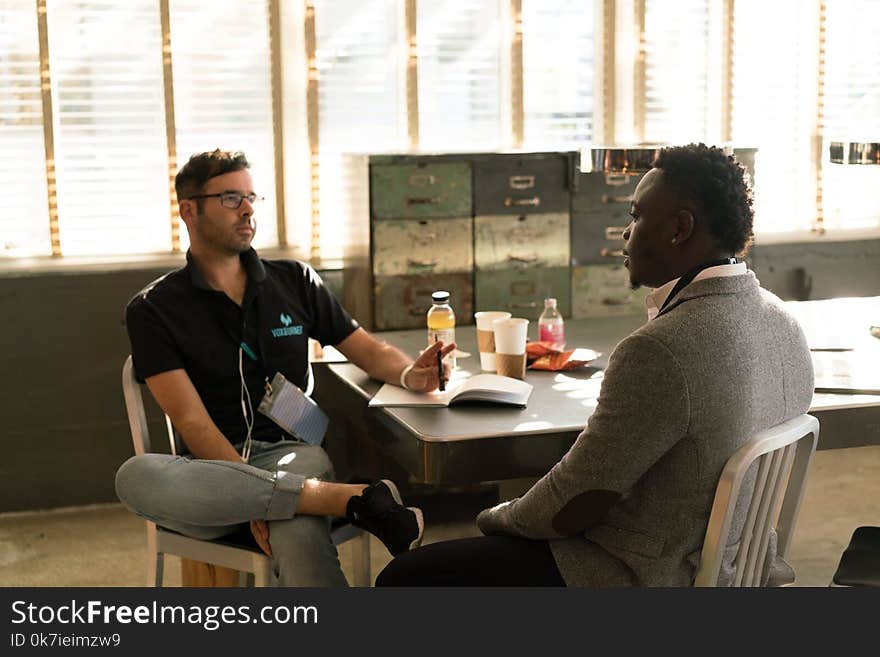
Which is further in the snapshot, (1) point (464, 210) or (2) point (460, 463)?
(1) point (464, 210)

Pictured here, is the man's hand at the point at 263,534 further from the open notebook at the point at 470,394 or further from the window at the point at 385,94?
the window at the point at 385,94

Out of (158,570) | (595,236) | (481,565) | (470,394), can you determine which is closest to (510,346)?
(470,394)

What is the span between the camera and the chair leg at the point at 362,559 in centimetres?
294

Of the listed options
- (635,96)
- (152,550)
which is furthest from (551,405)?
(635,96)

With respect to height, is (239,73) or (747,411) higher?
(239,73)

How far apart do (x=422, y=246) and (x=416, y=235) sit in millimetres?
54

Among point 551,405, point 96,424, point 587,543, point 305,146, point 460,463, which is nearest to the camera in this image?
point 587,543

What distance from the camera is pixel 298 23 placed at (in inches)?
195

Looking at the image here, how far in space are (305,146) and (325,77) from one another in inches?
12.4

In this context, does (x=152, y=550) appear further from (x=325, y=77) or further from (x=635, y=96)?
(x=635, y=96)

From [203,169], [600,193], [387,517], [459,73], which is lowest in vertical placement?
[387,517]

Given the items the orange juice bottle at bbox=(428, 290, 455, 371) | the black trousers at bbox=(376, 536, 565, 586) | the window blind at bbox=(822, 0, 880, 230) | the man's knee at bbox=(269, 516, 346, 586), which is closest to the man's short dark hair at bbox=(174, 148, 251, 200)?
the orange juice bottle at bbox=(428, 290, 455, 371)

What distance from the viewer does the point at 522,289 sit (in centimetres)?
496

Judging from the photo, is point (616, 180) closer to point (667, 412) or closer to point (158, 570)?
point (158, 570)
